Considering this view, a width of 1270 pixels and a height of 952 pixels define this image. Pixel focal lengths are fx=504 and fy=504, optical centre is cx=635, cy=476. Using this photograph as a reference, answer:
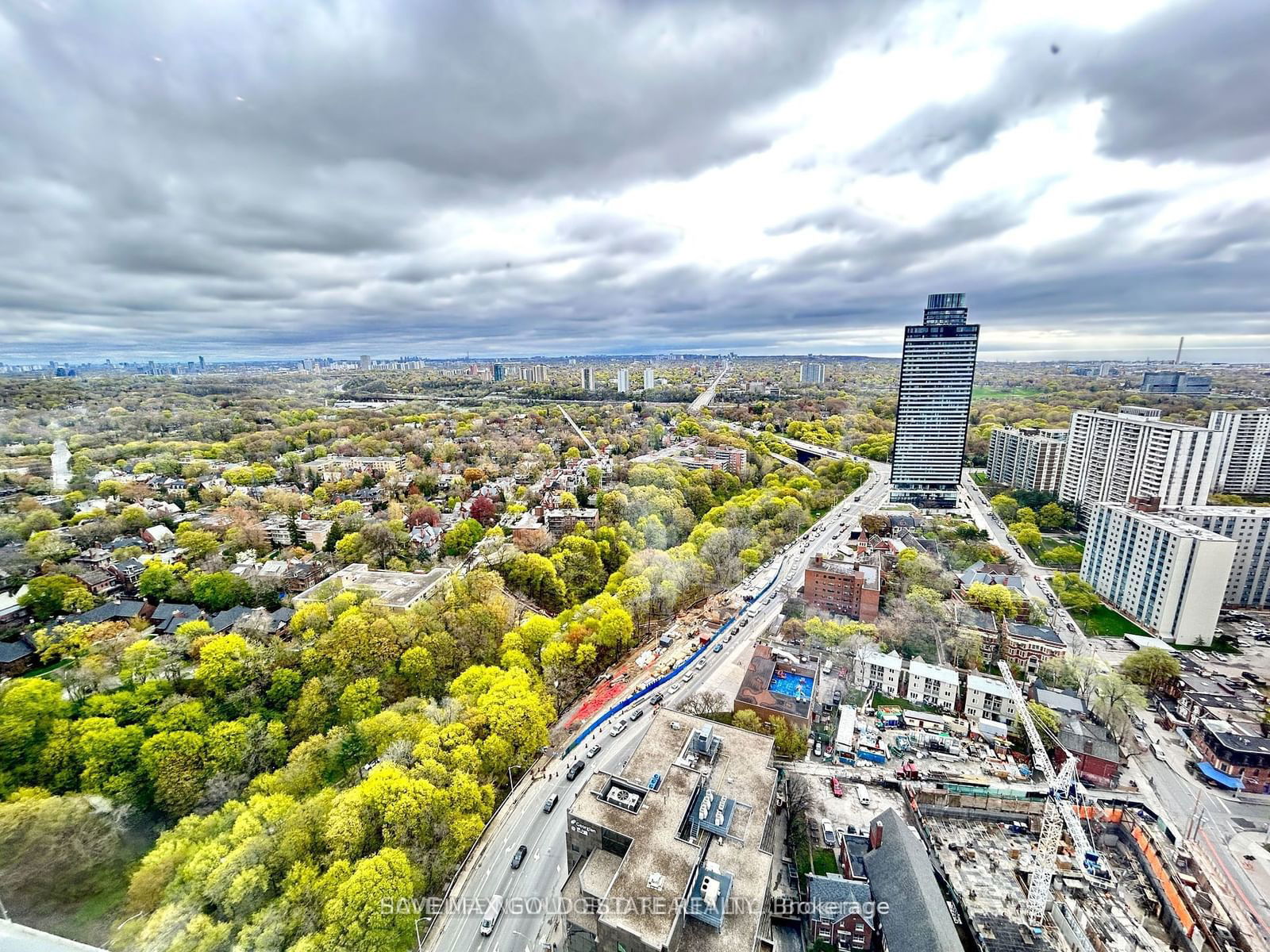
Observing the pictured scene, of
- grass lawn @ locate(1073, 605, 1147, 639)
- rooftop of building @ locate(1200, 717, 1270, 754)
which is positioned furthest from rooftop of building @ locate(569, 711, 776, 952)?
grass lawn @ locate(1073, 605, 1147, 639)

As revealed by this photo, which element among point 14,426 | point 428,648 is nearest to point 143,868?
point 428,648

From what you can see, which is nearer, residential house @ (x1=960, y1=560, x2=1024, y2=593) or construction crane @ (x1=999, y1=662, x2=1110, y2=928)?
construction crane @ (x1=999, y1=662, x2=1110, y2=928)

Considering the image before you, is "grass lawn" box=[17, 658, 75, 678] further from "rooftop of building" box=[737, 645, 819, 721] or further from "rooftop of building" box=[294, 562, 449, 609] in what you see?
"rooftop of building" box=[737, 645, 819, 721]

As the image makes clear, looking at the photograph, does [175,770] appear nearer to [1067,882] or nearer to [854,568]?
[1067,882]

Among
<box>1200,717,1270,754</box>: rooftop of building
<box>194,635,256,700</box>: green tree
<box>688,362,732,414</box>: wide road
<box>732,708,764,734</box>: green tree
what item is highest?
<box>688,362,732,414</box>: wide road

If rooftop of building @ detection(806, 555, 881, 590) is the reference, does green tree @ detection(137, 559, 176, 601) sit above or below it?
above

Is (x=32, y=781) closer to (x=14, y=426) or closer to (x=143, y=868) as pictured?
Result: (x=143, y=868)

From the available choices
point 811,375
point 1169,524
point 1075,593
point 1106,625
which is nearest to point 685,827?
point 1106,625
